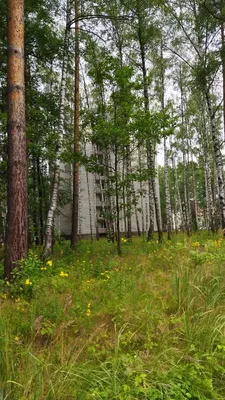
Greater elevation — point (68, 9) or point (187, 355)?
point (68, 9)

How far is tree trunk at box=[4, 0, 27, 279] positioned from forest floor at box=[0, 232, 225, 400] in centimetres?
38

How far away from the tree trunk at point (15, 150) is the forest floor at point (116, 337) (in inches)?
15.1

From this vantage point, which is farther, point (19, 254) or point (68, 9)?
point (68, 9)

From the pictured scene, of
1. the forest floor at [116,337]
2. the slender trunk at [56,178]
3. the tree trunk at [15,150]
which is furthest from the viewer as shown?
the slender trunk at [56,178]

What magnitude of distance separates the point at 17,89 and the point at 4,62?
4802mm

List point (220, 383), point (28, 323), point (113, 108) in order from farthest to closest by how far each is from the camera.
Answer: point (113, 108) < point (28, 323) < point (220, 383)

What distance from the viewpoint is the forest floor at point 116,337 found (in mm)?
2178

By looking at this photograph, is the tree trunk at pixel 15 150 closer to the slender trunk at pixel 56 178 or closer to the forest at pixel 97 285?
the forest at pixel 97 285

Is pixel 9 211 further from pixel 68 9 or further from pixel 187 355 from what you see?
pixel 68 9

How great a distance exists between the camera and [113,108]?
8172 millimetres

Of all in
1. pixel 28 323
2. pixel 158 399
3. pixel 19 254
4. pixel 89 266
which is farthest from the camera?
pixel 89 266

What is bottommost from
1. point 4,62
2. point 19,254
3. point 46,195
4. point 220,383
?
point 220,383

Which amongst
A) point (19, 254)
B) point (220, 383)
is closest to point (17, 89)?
point (19, 254)

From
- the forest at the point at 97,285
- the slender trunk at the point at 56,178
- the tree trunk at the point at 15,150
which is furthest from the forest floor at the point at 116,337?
the slender trunk at the point at 56,178
